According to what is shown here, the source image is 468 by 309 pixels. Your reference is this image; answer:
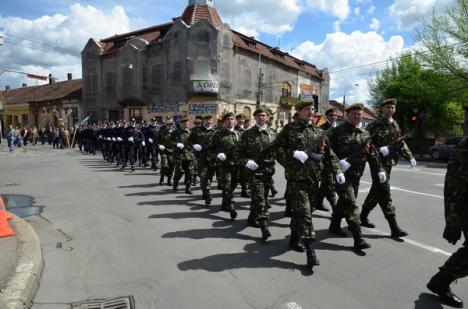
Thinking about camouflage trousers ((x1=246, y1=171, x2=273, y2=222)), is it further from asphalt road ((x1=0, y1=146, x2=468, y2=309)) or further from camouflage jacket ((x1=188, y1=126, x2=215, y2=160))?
camouflage jacket ((x1=188, y1=126, x2=215, y2=160))

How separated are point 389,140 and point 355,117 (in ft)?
3.48

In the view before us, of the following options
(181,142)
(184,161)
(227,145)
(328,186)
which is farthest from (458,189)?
(181,142)

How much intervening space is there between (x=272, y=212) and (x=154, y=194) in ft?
10.8

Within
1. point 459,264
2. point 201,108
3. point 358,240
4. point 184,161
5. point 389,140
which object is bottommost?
point 358,240

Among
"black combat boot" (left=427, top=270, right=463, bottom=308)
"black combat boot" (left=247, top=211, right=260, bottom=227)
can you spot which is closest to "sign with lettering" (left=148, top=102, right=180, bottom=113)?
"black combat boot" (left=247, top=211, right=260, bottom=227)

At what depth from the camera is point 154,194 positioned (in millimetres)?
9391

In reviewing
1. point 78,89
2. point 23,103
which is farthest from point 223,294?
point 23,103

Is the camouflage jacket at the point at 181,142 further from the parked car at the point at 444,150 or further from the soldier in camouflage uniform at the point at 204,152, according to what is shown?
the parked car at the point at 444,150

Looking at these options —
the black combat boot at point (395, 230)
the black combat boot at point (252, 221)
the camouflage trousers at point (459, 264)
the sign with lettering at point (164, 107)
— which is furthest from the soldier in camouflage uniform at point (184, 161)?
the sign with lettering at point (164, 107)

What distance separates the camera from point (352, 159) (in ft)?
17.8

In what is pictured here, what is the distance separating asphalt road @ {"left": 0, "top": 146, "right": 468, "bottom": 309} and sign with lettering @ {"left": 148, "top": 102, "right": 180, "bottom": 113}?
24993 millimetres

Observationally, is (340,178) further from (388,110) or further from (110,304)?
(110,304)

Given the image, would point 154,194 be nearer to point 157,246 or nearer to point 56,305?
point 157,246

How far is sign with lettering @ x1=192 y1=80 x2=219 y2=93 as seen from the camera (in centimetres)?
3134
